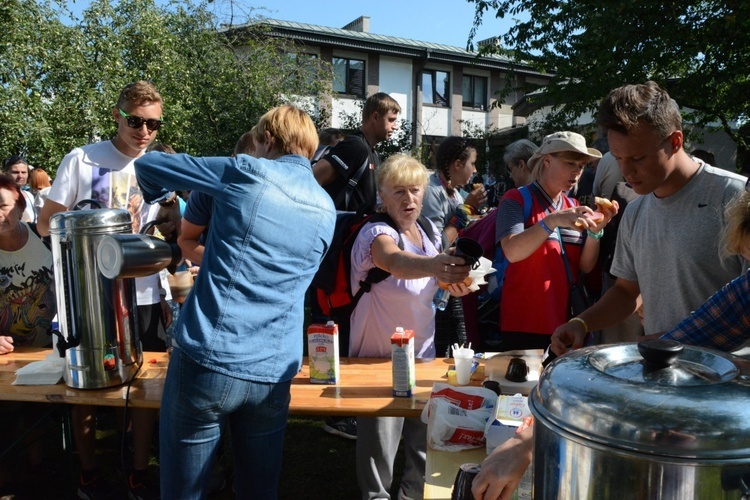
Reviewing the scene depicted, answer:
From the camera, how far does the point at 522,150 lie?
16.0ft

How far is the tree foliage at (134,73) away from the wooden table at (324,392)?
738 cm

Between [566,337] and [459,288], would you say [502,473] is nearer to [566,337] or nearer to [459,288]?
[566,337]

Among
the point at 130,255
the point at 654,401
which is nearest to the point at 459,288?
the point at 130,255

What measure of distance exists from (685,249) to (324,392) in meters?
1.52

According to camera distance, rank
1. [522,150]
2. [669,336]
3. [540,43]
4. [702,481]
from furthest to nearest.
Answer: [540,43]
[522,150]
[669,336]
[702,481]

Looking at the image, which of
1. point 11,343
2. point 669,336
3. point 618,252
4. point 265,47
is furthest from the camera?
point 265,47

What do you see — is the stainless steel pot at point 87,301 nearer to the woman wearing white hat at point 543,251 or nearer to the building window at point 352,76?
the woman wearing white hat at point 543,251

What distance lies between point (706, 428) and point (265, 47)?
1403cm

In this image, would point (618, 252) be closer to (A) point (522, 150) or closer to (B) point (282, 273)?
(B) point (282, 273)

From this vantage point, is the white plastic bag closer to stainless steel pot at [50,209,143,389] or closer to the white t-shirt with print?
stainless steel pot at [50,209,143,389]

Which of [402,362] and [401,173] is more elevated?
[401,173]

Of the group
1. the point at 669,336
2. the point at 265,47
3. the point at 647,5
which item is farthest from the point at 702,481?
the point at 265,47

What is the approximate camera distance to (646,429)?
0.81 metres

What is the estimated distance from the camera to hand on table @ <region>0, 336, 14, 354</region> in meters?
3.03
